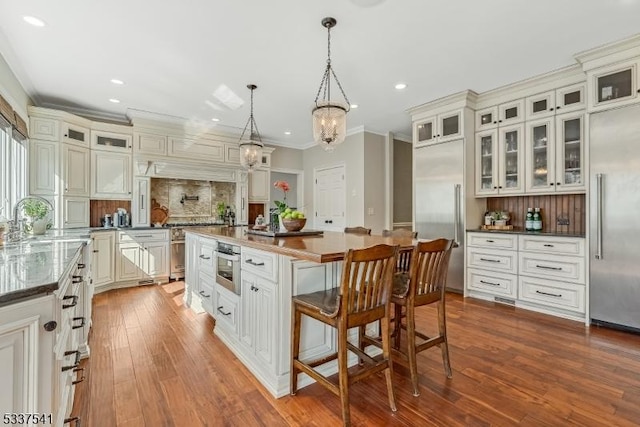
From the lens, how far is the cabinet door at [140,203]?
4.85 m

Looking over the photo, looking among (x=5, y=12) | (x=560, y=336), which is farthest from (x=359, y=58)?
(x=560, y=336)

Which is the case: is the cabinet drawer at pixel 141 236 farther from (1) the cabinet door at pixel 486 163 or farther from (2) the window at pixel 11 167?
(1) the cabinet door at pixel 486 163

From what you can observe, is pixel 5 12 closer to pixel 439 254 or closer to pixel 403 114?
pixel 439 254

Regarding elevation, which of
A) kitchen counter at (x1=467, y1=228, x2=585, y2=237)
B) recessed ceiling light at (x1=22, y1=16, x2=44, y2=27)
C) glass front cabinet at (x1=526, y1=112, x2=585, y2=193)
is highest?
recessed ceiling light at (x1=22, y1=16, x2=44, y2=27)

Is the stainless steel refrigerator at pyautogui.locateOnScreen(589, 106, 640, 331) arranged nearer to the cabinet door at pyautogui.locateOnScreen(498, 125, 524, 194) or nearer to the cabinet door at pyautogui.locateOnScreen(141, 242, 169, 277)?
the cabinet door at pyautogui.locateOnScreen(498, 125, 524, 194)

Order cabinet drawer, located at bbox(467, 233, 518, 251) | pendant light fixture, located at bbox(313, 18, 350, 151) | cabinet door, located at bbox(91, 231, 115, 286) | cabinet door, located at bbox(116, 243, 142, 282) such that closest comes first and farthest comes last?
1. pendant light fixture, located at bbox(313, 18, 350, 151)
2. cabinet drawer, located at bbox(467, 233, 518, 251)
3. cabinet door, located at bbox(91, 231, 115, 286)
4. cabinet door, located at bbox(116, 243, 142, 282)

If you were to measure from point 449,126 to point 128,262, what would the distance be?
16.7 ft

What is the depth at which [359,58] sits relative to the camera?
10.3 ft

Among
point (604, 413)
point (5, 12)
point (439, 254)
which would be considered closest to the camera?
point (604, 413)

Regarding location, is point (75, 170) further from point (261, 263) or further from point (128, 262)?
point (261, 263)

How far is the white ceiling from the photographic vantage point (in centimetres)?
237

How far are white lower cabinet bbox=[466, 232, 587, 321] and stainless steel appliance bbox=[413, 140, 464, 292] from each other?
20 centimetres

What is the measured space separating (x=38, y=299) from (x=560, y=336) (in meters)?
3.75

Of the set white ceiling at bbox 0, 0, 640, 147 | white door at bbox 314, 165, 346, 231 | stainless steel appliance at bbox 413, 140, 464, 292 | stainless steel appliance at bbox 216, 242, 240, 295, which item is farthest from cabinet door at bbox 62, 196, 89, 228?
stainless steel appliance at bbox 413, 140, 464, 292
